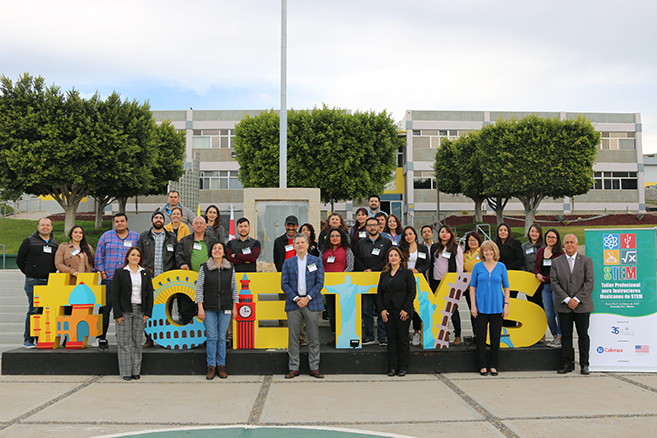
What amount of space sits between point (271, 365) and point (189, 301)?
5.02 ft

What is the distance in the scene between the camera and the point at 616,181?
39.1m

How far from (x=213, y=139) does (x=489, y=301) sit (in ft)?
113

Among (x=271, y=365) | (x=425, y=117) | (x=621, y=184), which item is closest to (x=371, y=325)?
(x=271, y=365)

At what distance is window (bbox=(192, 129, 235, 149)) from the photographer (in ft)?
123

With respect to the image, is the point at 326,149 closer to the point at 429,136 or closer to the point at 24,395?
the point at 429,136

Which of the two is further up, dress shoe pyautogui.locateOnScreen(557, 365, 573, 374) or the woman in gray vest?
the woman in gray vest

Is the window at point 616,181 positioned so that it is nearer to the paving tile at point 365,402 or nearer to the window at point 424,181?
the window at point 424,181

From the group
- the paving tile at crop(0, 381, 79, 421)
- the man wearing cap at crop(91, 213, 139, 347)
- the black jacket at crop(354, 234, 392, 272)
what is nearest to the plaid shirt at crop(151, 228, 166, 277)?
the man wearing cap at crop(91, 213, 139, 347)

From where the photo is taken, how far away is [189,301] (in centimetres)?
657

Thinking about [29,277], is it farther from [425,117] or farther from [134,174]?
[425,117]

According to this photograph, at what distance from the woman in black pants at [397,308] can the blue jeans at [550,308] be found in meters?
2.08

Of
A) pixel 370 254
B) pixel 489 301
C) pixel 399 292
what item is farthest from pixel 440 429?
pixel 370 254

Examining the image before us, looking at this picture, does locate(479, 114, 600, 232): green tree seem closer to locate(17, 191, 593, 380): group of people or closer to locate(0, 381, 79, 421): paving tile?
locate(17, 191, 593, 380): group of people

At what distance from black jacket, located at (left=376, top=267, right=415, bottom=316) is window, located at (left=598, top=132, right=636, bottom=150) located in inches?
1580
